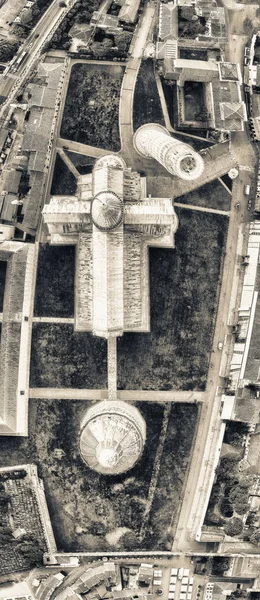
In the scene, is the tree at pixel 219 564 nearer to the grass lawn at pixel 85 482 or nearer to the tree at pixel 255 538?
the tree at pixel 255 538

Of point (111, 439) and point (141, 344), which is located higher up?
point (141, 344)

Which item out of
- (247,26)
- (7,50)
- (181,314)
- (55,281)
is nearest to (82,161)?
(55,281)

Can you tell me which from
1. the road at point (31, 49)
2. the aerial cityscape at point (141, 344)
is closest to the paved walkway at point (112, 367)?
the aerial cityscape at point (141, 344)

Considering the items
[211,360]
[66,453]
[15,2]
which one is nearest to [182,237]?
[211,360]

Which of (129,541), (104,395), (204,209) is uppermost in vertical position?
(204,209)

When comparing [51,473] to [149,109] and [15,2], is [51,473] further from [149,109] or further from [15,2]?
[15,2]

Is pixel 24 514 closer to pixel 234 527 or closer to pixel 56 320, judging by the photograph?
pixel 56 320
